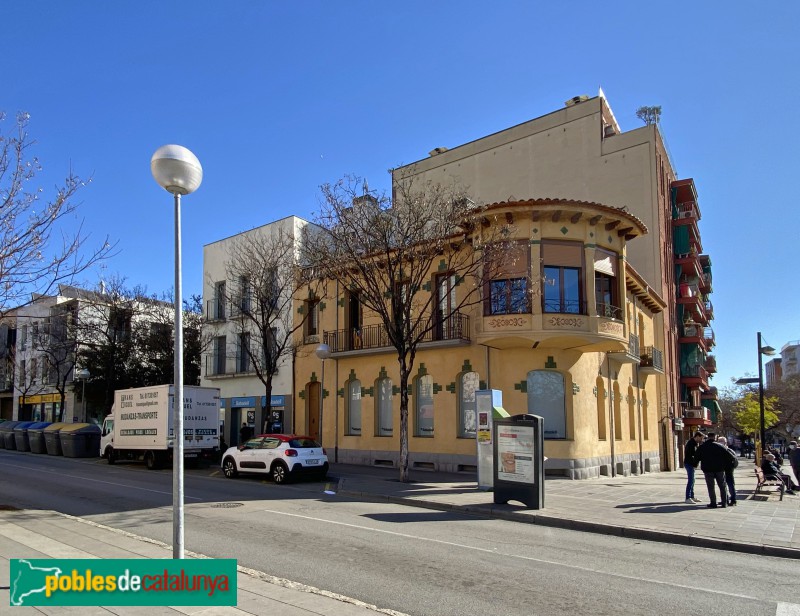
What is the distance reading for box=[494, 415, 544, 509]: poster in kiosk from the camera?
13945 millimetres

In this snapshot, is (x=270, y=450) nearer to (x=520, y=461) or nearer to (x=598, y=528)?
(x=520, y=461)

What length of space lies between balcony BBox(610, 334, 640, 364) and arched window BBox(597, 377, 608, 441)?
4.51ft

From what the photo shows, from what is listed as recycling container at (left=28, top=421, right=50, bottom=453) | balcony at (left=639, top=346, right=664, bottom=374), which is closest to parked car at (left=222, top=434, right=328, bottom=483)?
balcony at (left=639, top=346, right=664, bottom=374)

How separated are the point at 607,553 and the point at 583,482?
34.3 ft

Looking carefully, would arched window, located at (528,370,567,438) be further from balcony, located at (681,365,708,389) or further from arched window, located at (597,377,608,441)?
balcony, located at (681,365,708,389)

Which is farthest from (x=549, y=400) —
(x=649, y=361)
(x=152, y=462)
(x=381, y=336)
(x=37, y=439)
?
(x=37, y=439)

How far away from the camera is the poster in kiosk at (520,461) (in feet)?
45.8

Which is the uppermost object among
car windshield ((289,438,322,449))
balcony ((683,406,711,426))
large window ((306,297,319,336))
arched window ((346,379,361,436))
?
large window ((306,297,319,336))

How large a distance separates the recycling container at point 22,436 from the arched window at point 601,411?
30.3 meters

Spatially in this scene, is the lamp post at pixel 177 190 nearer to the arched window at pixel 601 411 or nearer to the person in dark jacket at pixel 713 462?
the person in dark jacket at pixel 713 462

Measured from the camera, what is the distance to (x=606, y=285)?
21969mm

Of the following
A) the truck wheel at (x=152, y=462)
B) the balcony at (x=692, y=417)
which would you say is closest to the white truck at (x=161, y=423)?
the truck wheel at (x=152, y=462)

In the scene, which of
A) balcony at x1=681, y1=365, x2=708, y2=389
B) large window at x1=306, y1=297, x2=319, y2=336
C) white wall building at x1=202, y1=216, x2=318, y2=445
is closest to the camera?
large window at x1=306, y1=297, x2=319, y2=336

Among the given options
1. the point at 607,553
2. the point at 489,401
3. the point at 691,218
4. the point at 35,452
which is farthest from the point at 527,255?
the point at 35,452
